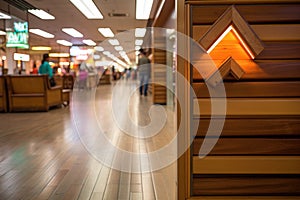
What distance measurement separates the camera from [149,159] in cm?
342

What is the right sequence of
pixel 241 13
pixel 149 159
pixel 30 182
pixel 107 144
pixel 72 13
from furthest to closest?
pixel 72 13, pixel 107 144, pixel 149 159, pixel 30 182, pixel 241 13

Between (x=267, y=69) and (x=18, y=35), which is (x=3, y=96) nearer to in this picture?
(x=18, y=35)

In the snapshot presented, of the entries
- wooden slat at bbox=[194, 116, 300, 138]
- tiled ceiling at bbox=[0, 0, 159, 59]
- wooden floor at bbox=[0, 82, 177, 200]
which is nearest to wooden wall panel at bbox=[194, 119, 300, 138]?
wooden slat at bbox=[194, 116, 300, 138]

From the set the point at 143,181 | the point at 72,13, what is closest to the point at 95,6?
the point at 72,13

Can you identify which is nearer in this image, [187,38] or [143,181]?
[187,38]

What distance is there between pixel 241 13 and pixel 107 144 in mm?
2769

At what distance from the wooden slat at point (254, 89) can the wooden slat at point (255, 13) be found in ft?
1.48

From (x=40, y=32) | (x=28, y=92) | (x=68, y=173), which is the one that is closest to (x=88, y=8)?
(x=28, y=92)

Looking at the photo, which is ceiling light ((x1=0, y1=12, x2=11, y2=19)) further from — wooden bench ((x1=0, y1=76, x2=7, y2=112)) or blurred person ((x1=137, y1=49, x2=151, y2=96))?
blurred person ((x1=137, y1=49, x2=151, y2=96))

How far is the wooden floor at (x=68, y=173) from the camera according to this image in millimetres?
2445

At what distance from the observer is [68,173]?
9.66 ft

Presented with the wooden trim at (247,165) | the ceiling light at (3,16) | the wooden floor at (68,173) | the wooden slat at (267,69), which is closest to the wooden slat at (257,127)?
the wooden trim at (247,165)

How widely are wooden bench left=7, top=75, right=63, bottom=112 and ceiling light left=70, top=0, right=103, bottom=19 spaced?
83.8 inches

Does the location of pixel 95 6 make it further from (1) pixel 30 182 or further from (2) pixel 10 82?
(1) pixel 30 182
